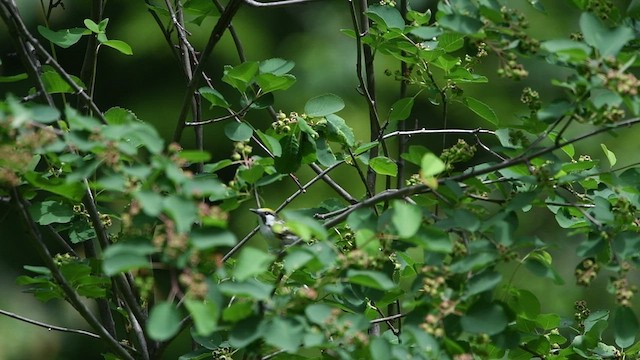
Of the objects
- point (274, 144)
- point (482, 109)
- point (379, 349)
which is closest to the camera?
point (379, 349)

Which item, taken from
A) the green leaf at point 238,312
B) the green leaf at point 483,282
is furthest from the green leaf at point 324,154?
the green leaf at point 238,312

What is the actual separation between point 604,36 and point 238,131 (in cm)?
84

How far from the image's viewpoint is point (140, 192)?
1.37 m

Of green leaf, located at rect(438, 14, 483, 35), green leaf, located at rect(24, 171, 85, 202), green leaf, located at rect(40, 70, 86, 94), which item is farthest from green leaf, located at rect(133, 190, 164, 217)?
green leaf, located at rect(40, 70, 86, 94)

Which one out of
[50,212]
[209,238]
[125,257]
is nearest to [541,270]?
[209,238]

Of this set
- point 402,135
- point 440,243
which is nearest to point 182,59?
point 402,135

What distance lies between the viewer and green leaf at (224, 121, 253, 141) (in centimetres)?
210

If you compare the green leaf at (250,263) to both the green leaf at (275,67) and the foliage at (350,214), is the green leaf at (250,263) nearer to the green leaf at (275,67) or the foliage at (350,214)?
the foliage at (350,214)

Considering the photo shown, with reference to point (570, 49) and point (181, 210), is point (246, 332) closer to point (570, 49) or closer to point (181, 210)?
point (181, 210)

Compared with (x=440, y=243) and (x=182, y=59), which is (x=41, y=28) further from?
(x=440, y=243)

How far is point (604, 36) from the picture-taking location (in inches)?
64.0

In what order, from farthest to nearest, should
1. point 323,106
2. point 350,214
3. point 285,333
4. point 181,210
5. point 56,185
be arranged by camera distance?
1. point 323,106
2. point 56,185
3. point 350,214
4. point 285,333
5. point 181,210

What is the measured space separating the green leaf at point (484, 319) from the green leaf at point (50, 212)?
99 cm

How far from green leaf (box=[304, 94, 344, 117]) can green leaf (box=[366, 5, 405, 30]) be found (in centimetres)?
21
